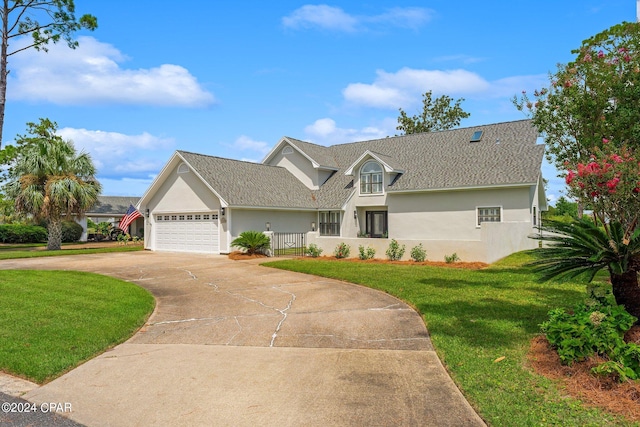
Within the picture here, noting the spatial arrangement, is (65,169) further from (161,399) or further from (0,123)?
(161,399)

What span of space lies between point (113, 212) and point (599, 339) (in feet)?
148

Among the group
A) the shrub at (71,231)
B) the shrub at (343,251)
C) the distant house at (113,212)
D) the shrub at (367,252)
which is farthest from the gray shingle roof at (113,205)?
the shrub at (367,252)

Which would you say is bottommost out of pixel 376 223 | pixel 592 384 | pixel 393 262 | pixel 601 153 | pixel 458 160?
pixel 592 384

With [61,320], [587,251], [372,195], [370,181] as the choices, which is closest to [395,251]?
[372,195]

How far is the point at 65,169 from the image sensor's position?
2842 centimetres

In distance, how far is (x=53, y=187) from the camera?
26.4 metres

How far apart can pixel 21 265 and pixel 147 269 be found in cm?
588

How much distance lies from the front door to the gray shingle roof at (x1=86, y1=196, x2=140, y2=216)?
25.4m

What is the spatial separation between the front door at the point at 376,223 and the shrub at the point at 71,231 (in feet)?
80.9

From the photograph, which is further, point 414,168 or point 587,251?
point 414,168

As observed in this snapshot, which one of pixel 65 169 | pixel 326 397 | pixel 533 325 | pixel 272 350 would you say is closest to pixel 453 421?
pixel 326 397

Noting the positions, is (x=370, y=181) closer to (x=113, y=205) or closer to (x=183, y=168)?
(x=183, y=168)

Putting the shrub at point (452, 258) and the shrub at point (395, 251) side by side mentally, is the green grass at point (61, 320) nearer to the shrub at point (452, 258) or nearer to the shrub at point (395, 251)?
the shrub at point (395, 251)

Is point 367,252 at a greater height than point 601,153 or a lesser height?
lesser
